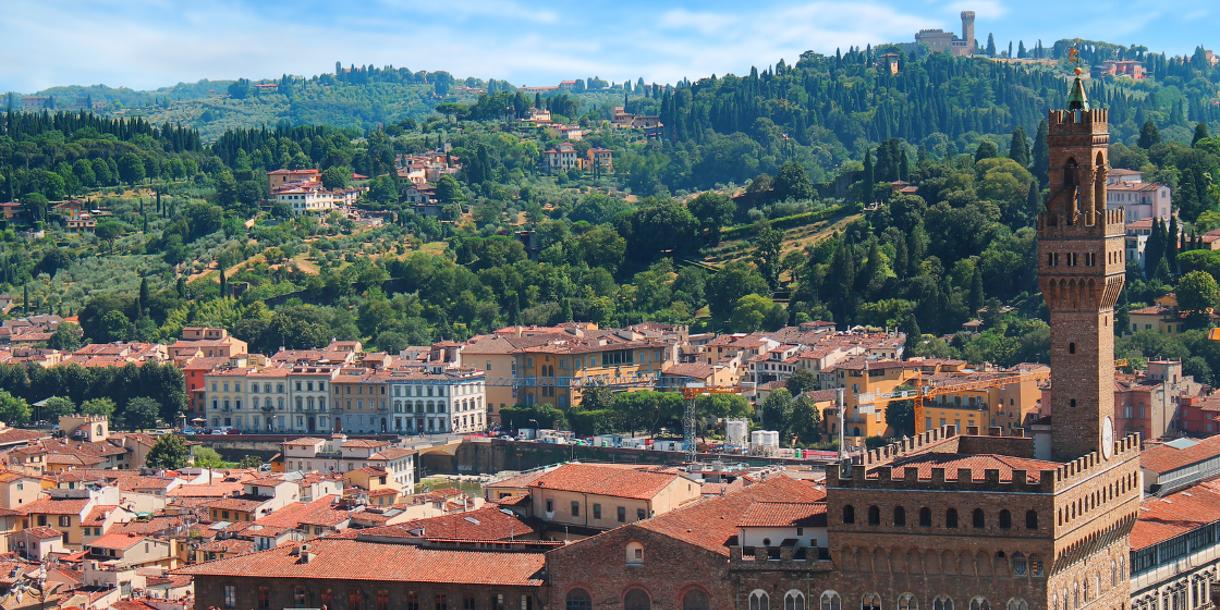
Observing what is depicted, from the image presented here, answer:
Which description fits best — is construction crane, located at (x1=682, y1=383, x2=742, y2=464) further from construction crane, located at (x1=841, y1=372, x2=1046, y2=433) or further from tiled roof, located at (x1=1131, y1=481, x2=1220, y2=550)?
tiled roof, located at (x1=1131, y1=481, x2=1220, y2=550)

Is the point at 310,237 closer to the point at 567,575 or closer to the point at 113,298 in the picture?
the point at 113,298

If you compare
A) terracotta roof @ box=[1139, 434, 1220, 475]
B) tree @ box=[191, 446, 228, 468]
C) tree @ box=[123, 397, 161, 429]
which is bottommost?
tree @ box=[191, 446, 228, 468]

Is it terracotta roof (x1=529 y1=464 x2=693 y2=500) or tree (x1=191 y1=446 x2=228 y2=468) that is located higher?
terracotta roof (x1=529 y1=464 x2=693 y2=500)

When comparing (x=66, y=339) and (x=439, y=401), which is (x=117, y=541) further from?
(x=66, y=339)

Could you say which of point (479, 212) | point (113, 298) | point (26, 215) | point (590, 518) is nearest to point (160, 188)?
point (26, 215)

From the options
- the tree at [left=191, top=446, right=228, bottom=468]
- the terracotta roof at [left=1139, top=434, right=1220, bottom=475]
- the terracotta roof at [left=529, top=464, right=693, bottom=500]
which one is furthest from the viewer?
the tree at [left=191, top=446, right=228, bottom=468]

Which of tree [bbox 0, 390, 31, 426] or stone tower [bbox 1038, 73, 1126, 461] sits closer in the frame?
stone tower [bbox 1038, 73, 1126, 461]

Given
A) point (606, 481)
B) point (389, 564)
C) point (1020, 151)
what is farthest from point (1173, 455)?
point (1020, 151)

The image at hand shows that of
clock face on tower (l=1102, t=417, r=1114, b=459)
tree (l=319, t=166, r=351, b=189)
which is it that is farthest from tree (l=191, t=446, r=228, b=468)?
tree (l=319, t=166, r=351, b=189)
